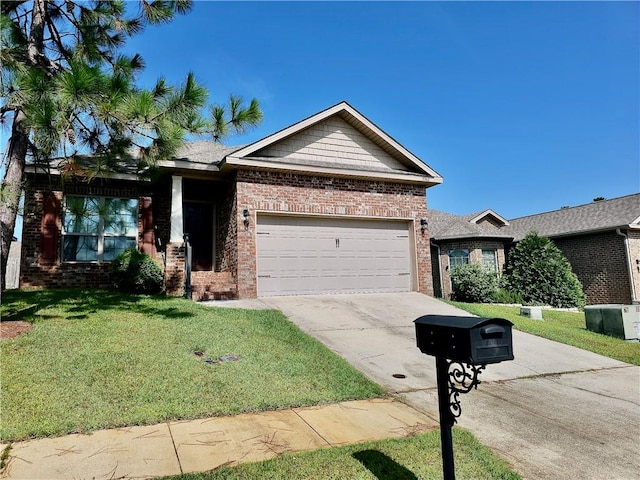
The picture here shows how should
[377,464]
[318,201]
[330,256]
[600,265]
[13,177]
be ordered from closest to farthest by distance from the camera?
[377,464] → [13,177] → [318,201] → [330,256] → [600,265]

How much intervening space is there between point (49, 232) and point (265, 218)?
5578 millimetres

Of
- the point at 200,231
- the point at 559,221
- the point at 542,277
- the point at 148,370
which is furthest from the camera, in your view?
the point at 559,221

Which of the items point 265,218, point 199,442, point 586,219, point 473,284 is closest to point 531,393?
point 199,442

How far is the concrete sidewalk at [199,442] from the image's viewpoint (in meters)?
2.81

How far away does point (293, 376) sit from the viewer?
16.5ft

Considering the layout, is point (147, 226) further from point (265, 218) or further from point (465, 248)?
point (465, 248)

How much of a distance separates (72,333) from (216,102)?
4960 millimetres

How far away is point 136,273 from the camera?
9.66 m

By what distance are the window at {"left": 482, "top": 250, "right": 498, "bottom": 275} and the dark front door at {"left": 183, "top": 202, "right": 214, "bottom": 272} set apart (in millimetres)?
12972

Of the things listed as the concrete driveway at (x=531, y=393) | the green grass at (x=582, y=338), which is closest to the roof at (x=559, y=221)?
the green grass at (x=582, y=338)

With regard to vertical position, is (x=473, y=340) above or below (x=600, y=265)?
below

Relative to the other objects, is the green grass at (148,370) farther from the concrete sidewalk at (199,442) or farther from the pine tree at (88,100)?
the pine tree at (88,100)

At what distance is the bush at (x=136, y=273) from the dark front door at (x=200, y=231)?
2.24 metres

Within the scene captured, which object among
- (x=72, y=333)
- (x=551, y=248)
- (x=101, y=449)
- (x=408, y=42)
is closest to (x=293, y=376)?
(x=101, y=449)
